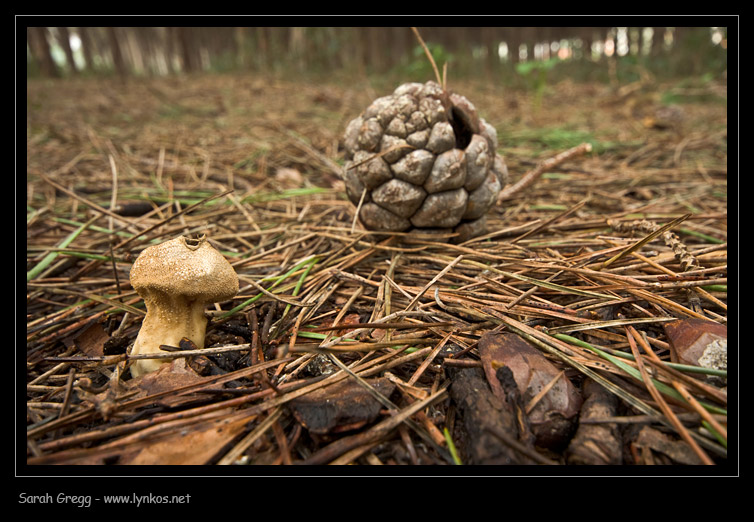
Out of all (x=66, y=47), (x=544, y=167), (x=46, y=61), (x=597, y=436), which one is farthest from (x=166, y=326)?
(x=66, y=47)

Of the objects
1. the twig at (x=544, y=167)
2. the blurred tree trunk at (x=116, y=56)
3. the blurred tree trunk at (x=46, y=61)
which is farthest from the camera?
the blurred tree trunk at (x=46, y=61)

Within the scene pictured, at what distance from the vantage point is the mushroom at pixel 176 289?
3.67 ft

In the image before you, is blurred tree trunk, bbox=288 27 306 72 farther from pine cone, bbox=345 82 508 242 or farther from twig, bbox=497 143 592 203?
pine cone, bbox=345 82 508 242

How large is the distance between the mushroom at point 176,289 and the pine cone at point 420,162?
73 cm

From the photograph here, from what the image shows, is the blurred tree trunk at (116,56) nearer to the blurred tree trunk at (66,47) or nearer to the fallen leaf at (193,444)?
the blurred tree trunk at (66,47)

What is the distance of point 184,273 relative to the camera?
1114mm

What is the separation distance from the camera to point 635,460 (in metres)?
0.86

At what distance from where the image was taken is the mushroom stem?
118 centimetres

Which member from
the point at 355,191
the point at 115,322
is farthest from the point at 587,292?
the point at 115,322

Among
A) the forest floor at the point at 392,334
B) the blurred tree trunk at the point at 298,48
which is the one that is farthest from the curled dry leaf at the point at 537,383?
the blurred tree trunk at the point at 298,48

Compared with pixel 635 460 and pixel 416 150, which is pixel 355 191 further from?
pixel 635 460

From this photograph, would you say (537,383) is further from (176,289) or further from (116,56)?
(116,56)

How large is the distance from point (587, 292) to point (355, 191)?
1001 mm
